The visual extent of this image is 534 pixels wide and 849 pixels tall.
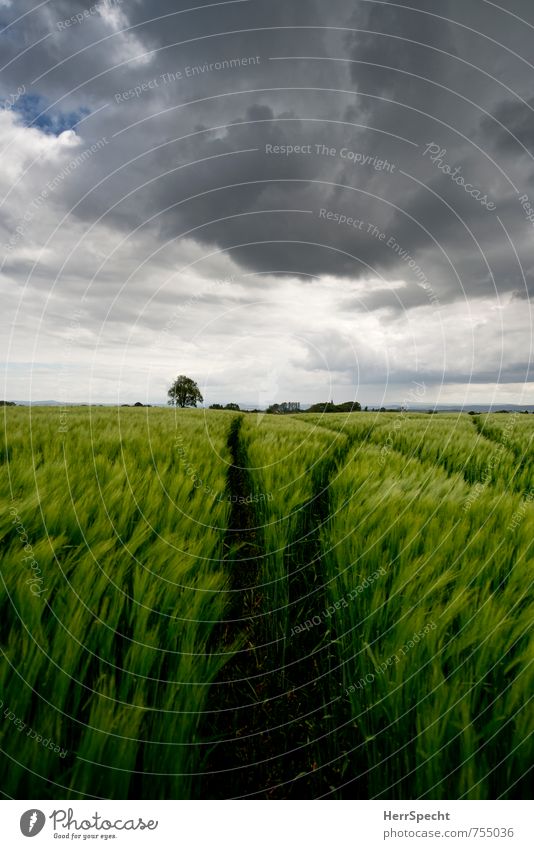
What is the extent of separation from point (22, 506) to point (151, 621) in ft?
3.34

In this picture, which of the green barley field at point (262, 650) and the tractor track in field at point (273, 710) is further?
the tractor track in field at point (273, 710)

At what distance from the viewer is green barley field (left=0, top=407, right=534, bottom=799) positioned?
1076 mm

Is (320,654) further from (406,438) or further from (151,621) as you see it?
(406,438)

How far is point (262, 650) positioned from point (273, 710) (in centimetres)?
43

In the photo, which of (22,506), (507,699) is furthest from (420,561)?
(22,506)

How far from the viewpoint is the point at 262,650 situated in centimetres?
211

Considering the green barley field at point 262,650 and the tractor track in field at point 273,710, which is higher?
the green barley field at point 262,650

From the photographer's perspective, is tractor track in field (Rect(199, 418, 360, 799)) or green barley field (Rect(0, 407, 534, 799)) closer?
green barley field (Rect(0, 407, 534, 799))

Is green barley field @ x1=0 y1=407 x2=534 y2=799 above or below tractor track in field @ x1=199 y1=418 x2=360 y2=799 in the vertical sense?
above

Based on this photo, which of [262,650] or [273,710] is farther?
[262,650]

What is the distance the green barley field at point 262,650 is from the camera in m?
1.08

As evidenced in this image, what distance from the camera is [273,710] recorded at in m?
1.69

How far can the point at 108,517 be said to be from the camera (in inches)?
82.8

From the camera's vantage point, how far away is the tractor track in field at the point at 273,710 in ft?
4.58
